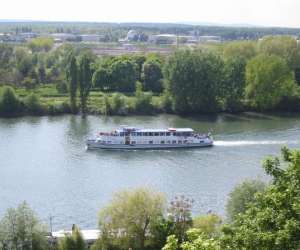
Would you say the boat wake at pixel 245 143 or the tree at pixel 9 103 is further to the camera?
the tree at pixel 9 103

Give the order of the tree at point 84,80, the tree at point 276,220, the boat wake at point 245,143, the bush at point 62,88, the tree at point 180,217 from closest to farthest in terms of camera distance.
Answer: the tree at point 276,220 < the tree at point 180,217 < the boat wake at point 245,143 < the tree at point 84,80 < the bush at point 62,88

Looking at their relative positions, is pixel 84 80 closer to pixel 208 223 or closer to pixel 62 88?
pixel 62 88

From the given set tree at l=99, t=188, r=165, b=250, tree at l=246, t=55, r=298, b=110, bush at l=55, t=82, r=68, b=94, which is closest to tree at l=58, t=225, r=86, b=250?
tree at l=99, t=188, r=165, b=250

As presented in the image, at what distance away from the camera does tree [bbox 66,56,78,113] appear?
125 feet

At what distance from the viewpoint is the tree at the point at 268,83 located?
39062mm

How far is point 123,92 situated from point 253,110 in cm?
938

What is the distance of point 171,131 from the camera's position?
3055 centimetres

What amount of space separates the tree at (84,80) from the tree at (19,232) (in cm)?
2297

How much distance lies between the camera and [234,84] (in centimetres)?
3953

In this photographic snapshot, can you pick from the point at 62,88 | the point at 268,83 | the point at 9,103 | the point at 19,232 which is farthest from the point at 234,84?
the point at 19,232

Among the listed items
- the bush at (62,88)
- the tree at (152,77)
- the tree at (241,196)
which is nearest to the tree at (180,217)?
the tree at (241,196)

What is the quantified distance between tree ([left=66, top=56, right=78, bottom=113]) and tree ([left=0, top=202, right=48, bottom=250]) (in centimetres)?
2317

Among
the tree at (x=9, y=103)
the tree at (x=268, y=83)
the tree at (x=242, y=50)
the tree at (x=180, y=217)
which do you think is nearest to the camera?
the tree at (x=180, y=217)

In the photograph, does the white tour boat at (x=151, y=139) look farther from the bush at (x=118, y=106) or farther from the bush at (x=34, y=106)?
the bush at (x=34, y=106)
